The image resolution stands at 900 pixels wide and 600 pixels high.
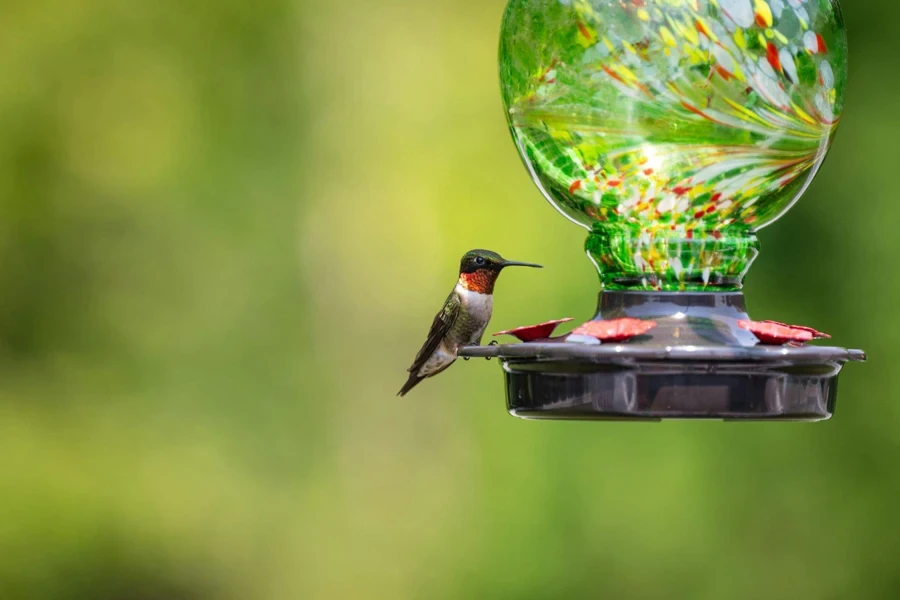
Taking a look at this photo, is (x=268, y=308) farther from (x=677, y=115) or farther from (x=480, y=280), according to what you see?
(x=677, y=115)

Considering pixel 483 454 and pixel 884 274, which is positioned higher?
pixel 884 274

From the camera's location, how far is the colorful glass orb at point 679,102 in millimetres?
2439

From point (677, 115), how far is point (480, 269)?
1497 mm

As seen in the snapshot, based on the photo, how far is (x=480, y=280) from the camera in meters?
3.96

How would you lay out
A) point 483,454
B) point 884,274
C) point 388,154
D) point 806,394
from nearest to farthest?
point 806,394
point 884,274
point 483,454
point 388,154

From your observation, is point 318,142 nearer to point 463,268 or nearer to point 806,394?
point 463,268

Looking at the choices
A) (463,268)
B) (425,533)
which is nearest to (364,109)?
(425,533)

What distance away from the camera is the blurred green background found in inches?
317

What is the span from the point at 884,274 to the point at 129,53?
5280mm

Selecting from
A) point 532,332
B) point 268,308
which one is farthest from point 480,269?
point 268,308

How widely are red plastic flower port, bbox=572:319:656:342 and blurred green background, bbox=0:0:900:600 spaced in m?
5.17

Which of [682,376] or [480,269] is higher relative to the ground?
[480,269]

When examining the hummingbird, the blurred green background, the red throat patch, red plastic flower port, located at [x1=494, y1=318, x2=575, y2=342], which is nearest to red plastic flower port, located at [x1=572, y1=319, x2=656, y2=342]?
red plastic flower port, located at [x1=494, y1=318, x2=575, y2=342]

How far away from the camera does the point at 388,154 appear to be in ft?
29.1
